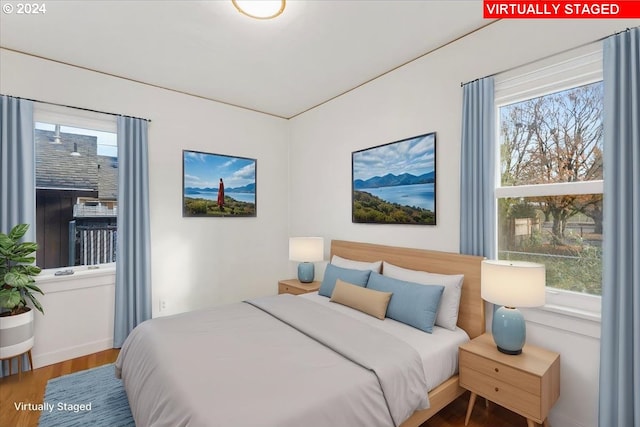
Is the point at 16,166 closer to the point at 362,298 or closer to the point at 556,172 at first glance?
the point at 362,298

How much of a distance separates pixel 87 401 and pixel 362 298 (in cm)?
228

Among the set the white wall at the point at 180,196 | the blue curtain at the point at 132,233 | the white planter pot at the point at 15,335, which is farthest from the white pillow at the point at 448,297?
the white planter pot at the point at 15,335

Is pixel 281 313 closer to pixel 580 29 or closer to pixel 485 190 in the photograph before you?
pixel 485 190

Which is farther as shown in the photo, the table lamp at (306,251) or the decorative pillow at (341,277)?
the table lamp at (306,251)

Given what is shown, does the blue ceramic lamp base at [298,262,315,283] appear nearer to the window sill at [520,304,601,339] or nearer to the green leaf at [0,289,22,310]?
the window sill at [520,304,601,339]

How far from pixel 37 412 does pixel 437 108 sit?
3.98 meters

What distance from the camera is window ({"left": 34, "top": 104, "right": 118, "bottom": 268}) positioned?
3.01 metres

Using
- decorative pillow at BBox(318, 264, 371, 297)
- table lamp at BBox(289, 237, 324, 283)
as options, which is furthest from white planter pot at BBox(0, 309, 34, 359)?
decorative pillow at BBox(318, 264, 371, 297)

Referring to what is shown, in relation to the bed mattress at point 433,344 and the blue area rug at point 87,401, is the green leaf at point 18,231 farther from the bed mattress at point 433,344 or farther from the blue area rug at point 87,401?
the bed mattress at point 433,344

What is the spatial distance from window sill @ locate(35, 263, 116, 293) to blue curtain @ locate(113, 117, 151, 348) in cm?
16

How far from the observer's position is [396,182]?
3.12 m

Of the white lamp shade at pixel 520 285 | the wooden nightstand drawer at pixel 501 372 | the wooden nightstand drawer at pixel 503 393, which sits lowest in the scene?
the wooden nightstand drawer at pixel 503 393

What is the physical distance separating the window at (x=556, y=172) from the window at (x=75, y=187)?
3.90 meters

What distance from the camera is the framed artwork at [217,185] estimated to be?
374 cm
